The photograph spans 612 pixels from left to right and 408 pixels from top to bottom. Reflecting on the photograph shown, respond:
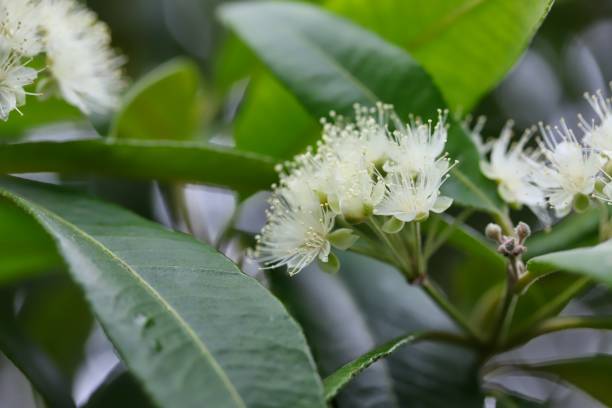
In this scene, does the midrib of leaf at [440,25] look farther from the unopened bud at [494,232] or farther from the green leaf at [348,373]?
the green leaf at [348,373]

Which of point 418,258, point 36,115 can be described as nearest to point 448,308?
point 418,258

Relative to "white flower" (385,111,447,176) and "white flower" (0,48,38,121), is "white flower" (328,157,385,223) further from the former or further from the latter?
"white flower" (0,48,38,121)

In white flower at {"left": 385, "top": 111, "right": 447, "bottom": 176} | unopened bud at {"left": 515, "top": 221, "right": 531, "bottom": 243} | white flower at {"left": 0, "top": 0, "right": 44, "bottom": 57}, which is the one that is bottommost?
unopened bud at {"left": 515, "top": 221, "right": 531, "bottom": 243}

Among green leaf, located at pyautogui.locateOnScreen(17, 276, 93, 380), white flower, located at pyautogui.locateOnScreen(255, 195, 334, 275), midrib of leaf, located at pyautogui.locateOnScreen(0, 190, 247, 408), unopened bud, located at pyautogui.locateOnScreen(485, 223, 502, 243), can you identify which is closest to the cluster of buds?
unopened bud, located at pyautogui.locateOnScreen(485, 223, 502, 243)

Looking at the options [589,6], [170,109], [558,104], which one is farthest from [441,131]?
[589,6]

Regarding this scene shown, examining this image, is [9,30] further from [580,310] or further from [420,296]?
[580,310]

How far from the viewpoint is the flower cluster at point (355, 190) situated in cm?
113

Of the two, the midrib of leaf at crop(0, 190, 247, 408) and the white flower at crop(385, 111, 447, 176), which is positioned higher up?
the white flower at crop(385, 111, 447, 176)

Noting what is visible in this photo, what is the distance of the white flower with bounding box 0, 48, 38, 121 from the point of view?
1203 mm

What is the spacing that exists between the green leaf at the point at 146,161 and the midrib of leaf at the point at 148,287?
18cm

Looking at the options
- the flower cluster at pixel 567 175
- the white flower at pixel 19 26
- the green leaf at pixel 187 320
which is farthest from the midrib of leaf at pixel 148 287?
the flower cluster at pixel 567 175

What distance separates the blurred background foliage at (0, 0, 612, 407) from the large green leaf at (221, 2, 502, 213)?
14 centimetres

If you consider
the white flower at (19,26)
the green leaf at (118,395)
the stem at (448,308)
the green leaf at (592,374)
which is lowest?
the green leaf at (118,395)

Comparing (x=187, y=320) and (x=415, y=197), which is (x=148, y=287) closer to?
(x=187, y=320)
